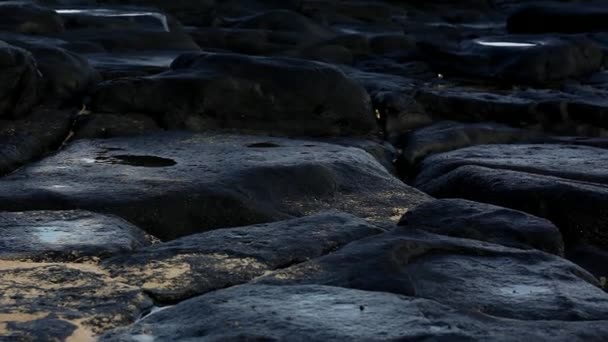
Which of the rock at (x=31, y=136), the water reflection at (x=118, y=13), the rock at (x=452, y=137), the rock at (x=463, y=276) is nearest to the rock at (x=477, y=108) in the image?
the rock at (x=452, y=137)

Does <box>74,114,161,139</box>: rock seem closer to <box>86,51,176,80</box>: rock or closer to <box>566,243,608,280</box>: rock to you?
<box>86,51,176,80</box>: rock

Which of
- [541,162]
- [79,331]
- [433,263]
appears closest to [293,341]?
[79,331]

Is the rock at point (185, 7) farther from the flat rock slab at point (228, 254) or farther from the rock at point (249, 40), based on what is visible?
the flat rock slab at point (228, 254)

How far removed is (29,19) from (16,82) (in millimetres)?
4286

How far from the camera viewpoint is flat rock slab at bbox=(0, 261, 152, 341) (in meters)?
2.84

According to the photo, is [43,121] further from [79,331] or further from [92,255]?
[79,331]

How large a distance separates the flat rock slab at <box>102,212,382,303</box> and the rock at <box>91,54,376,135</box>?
2609 millimetres

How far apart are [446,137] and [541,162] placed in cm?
116

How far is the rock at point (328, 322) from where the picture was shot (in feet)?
9.03

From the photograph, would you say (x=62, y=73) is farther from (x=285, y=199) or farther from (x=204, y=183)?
(x=285, y=199)

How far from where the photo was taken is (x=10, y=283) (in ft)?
10.7

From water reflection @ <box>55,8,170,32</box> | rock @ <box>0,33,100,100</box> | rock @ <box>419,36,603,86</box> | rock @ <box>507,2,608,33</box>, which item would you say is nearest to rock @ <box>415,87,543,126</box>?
rock @ <box>419,36,603,86</box>

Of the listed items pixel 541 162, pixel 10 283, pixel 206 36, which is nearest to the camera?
pixel 10 283

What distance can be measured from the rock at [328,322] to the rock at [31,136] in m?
2.66
